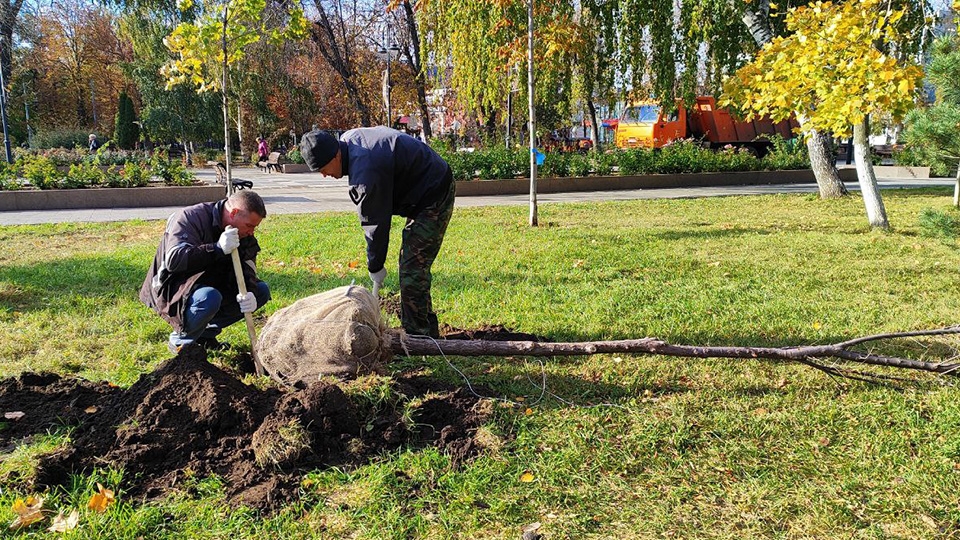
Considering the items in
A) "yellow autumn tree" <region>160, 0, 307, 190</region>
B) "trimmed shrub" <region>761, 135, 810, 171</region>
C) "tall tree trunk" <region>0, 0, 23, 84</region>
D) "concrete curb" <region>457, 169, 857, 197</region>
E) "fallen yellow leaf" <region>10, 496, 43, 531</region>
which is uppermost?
"tall tree trunk" <region>0, 0, 23, 84</region>

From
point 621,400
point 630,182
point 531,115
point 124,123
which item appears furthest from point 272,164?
point 621,400

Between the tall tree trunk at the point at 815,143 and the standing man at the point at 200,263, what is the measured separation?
11.5 m

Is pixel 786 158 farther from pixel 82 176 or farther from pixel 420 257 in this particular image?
pixel 82 176

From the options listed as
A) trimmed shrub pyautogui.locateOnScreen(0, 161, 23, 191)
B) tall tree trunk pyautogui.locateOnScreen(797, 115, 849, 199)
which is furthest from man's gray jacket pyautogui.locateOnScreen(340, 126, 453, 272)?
trimmed shrub pyautogui.locateOnScreen(0, 161, 23, 191)

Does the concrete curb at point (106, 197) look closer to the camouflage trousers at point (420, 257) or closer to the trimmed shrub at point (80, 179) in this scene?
the trimmed shrub at point (80, 179)

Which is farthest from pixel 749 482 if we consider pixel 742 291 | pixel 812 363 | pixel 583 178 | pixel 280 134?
pixel 280 134

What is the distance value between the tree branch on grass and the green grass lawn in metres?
0.15

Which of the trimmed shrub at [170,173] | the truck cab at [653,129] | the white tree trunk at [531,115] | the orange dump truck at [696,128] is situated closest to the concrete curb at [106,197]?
the trimmed shrub at [170,173]

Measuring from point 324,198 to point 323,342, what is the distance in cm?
1251

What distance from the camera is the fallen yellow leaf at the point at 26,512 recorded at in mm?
2461

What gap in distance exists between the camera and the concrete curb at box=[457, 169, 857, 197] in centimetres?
1630

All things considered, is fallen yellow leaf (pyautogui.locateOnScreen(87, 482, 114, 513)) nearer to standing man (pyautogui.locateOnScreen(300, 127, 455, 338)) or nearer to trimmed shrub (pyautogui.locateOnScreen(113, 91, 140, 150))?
standing man (pyautogui.locateOnScreen(300, 127, 455, 338))

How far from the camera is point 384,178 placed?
3.96 meters

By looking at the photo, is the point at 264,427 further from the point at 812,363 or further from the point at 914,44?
the point at 914,44
